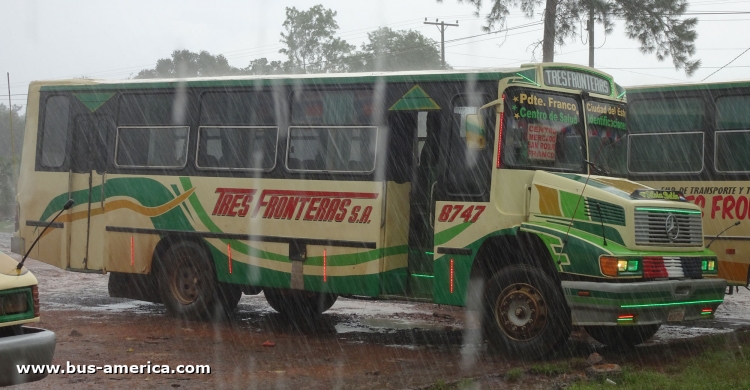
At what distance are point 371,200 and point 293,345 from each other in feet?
6.32

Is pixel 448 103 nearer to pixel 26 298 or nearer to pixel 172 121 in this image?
pixel 172 121

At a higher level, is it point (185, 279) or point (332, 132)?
point (332, 132)

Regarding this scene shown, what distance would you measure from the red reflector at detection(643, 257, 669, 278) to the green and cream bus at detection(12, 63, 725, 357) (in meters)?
0.02

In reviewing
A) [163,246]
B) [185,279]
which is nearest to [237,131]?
[163,246]

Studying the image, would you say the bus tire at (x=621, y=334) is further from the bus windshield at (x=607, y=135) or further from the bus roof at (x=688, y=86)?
the bus roof at (x=688, y=86)

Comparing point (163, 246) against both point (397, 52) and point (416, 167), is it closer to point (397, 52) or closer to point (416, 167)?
point (416, 167)

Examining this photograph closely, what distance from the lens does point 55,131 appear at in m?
14.5

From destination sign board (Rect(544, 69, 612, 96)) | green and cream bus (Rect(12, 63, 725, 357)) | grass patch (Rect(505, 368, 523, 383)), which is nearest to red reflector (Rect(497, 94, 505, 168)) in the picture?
green and cream bus (Rect(12, 63, 725, 357))

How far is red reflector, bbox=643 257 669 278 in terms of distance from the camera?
32.6 feet

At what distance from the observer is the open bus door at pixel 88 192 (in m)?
14.0

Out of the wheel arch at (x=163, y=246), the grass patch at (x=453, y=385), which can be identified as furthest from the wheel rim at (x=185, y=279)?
the grass patch at (x=453, y=385)

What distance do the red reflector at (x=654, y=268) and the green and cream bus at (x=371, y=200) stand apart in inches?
0.8

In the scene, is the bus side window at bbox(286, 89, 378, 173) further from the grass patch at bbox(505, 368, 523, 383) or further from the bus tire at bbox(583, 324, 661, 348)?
the grass patch at bbox(505, 368, 523, 383)

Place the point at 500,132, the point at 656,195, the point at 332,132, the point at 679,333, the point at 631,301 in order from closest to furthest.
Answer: the point at 631,301 → the point at 656,195 → the point at 500,132 → the point at 332,132 → the point at 679,333
